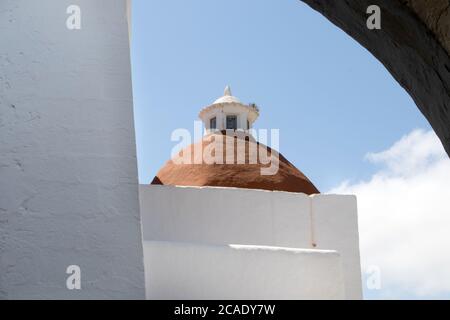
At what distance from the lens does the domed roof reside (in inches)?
324

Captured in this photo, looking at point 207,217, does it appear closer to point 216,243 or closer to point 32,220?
point 216,243

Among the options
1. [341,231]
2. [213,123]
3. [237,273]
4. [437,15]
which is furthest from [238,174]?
[437,15]

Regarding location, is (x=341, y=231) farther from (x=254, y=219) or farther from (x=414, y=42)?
(x=414, y=42)

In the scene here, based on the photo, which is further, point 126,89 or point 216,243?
point 216,243

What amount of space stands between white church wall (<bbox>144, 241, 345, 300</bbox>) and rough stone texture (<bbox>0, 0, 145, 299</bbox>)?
283 cm

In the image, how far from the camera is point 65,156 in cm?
277

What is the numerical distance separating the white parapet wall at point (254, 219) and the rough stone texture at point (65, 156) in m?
3.36

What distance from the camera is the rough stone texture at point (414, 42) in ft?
4.89

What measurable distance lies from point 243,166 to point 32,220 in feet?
19.9

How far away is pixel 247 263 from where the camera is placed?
5.84 m

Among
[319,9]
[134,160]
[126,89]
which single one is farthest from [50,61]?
[319,9]

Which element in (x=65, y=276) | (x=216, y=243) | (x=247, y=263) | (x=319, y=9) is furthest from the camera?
(x=216, y=243)

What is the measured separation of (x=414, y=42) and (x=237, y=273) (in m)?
4.41
